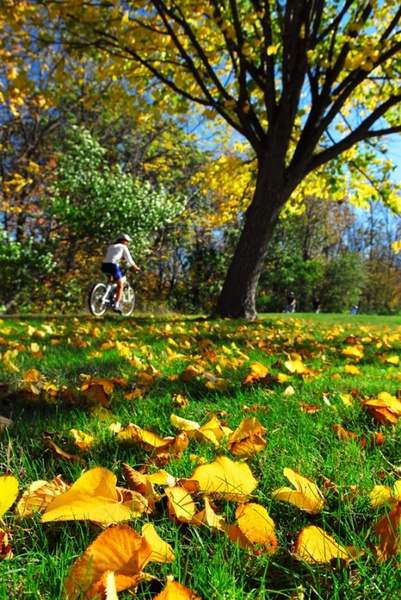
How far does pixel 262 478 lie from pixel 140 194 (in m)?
14.7

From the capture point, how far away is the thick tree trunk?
7.10 m

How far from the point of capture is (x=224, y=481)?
1058mm

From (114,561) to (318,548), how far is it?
1.35 feet

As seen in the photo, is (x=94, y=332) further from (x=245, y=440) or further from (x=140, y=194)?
(x=140, y=194)

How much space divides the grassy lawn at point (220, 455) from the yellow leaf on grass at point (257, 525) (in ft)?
0.05

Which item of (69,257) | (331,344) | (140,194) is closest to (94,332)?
(331,344)

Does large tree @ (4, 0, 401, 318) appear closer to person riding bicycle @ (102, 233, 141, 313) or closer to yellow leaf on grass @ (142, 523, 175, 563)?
person riding bicycle @ (102, 233, 141, 313)

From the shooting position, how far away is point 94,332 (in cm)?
441

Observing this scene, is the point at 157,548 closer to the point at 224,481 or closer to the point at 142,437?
the point at 224,481

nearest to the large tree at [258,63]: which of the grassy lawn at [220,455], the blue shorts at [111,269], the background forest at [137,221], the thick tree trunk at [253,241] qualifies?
the thick tree trunk at [253,241]

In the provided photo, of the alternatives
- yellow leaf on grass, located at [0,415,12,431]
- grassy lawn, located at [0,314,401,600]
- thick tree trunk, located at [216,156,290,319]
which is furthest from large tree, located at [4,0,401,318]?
yellow leaf on grass, located at [0,415,12,431]

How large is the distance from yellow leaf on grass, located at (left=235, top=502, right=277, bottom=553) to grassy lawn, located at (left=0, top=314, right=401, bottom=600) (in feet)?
0.05

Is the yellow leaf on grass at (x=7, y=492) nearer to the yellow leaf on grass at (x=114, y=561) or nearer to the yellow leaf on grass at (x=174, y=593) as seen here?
→ the yellow leaf on grass at (x=114, y=561)

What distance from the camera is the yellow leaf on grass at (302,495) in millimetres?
1026
